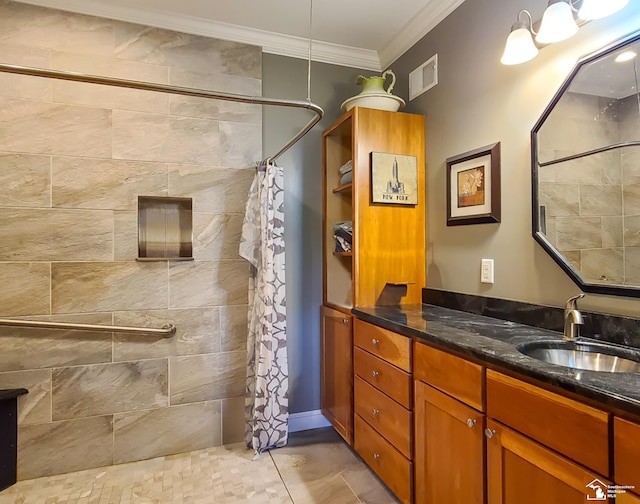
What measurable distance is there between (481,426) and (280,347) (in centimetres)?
130

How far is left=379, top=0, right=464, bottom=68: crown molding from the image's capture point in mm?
2174

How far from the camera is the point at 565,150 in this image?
1.56 meters

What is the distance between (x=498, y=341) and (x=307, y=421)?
171 centimetres

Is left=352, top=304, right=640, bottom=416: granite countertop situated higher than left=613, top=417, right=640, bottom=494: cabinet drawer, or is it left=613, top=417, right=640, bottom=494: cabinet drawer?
left=352, top=304, right=640, bottom=416: granite countertop

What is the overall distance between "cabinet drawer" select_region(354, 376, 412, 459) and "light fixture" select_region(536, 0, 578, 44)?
5.13 ft

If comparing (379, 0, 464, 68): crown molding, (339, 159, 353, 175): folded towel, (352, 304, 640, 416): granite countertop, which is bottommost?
(352, 304, 640, 416): granite countertop

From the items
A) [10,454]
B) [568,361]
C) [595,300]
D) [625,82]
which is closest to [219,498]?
[10,454]

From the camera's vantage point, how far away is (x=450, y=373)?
1.40 metres

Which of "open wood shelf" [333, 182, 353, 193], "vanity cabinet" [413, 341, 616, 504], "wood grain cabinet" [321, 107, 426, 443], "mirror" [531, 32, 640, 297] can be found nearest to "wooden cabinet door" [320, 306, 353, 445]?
"wood grain cabinet" [321, 107, 426, 443]

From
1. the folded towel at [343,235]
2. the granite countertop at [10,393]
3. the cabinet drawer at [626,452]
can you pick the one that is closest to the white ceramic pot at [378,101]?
the folded towel at [343,235]

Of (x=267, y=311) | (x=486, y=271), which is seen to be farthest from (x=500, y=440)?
(x=267, y=311)

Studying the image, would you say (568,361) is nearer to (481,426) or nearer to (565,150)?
(481,426)

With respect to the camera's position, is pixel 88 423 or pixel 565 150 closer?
pixel 565 150

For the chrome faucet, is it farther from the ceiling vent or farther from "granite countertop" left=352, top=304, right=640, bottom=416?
the ceiling vent
